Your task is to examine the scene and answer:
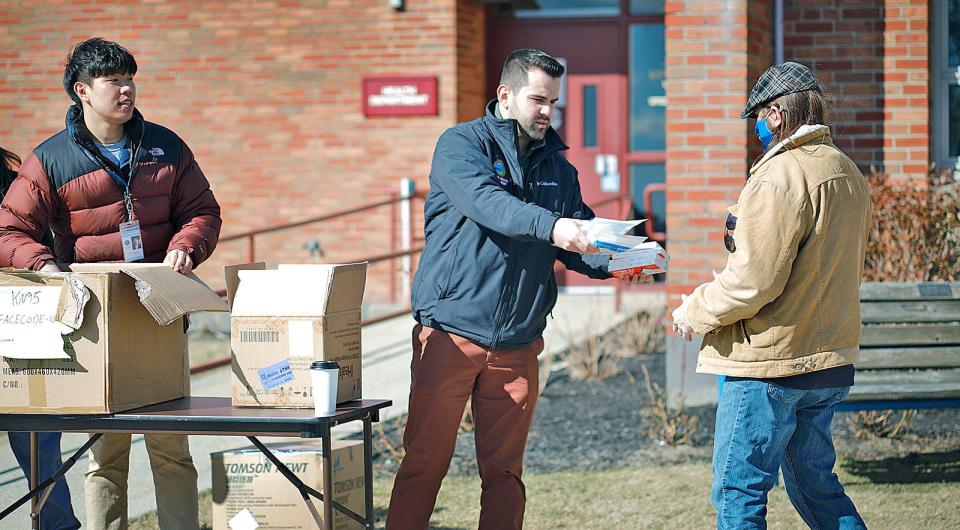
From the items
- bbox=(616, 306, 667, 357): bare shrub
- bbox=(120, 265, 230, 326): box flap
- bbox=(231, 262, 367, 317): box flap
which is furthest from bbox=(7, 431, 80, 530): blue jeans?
bbox=(616, 306, 667, 357): bare shrub

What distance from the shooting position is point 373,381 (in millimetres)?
8250

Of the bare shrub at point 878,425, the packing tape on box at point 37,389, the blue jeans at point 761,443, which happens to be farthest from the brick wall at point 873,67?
the packing tape on box at point 37,389

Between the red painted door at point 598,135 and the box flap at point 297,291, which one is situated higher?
the red painted door at point 598,135

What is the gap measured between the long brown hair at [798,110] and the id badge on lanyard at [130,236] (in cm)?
238

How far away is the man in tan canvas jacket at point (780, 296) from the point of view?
11.7 ft

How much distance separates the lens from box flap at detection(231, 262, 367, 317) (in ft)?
12.4

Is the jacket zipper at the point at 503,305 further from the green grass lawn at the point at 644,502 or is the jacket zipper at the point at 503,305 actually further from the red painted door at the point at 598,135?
the red painted door at the point at 598,135

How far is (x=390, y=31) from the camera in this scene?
428 inches

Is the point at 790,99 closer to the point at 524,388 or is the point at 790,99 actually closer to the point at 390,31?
the point at 524,388

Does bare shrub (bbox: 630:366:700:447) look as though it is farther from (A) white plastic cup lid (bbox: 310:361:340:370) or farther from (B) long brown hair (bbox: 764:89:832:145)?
(A) white plastic cup lid (bbox: 310:361:340:370)

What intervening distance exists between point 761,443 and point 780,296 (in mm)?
477

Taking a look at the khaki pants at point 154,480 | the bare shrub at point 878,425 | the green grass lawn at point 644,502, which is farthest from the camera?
the bare shrub at point 878,425

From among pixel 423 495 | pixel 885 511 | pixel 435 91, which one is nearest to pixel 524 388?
pixel 423 495

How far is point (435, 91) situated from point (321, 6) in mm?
1431
